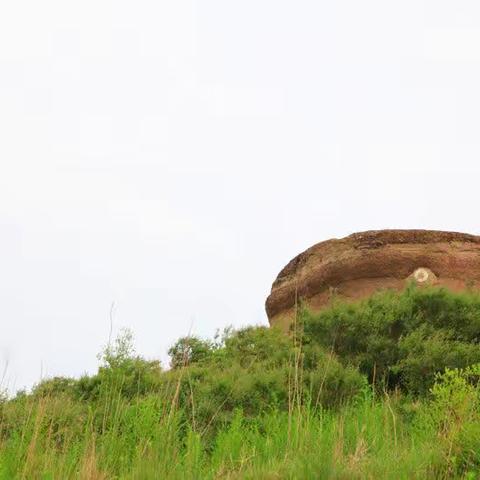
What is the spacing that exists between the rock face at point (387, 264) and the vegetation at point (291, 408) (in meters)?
3.76

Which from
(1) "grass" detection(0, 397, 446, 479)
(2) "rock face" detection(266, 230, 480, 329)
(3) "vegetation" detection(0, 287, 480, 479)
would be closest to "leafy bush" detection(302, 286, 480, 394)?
(3) "vegetation" detection(0, 287, 480, 479)

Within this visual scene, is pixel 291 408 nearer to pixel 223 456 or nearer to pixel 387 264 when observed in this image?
pixel 223 456

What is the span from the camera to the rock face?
2073 centimetres

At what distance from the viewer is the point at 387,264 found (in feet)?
68.6

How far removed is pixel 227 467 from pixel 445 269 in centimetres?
1562

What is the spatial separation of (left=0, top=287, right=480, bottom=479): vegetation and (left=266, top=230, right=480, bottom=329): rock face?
12.3 feet

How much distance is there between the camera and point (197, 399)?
9.88 m

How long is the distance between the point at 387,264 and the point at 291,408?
14881mm

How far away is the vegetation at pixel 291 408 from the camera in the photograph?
566 cm

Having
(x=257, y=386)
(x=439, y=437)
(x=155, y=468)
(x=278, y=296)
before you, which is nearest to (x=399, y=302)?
(x=257, y=386)

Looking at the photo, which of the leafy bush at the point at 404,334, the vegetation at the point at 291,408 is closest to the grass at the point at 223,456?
the vegetation at the point at 291,408

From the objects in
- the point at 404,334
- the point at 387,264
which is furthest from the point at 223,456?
the point at 387,264

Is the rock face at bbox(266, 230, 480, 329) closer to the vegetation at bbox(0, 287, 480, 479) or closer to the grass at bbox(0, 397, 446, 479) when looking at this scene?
the vegetation at bbox(0, 287, 480, 479)

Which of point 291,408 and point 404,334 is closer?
point 291,408
